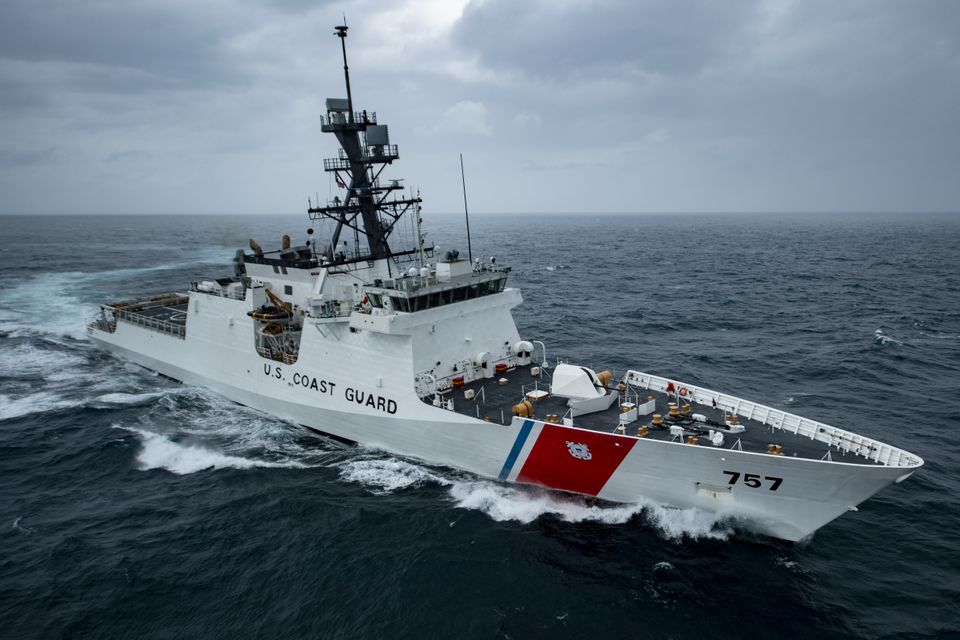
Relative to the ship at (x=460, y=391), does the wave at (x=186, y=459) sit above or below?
below

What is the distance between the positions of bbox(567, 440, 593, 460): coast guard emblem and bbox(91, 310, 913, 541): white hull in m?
0.12

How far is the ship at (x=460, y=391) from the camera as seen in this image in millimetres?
13000

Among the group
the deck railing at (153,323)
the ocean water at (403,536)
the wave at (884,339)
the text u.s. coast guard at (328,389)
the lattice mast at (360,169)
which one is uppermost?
the lattice mast at (360,169)

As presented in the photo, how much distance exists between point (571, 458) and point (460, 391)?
420 centimetres

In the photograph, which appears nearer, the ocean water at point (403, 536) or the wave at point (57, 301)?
the ocean water at point (403, 536)

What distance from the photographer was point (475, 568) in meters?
12.6

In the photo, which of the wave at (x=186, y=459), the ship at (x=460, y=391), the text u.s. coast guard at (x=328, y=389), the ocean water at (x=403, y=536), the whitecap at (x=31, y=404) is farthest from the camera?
the whitecap at (x=31, y=404)

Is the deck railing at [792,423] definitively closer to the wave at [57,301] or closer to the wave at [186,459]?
the wave at [186,459]

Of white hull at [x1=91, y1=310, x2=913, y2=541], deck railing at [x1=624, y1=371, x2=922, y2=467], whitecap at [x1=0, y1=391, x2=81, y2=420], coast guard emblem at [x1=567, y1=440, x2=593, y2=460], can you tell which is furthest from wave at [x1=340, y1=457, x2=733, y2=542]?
whitecap at [x1=0, y1=391, x2=81, y2=420]

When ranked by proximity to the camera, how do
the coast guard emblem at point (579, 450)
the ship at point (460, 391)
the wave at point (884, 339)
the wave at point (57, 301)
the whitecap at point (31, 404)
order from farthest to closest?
the wave at point (57, 301)
the wave at point (884, 339)
the whitecap at point (31, 404)
the coast guard emblem at point (579, 450)
the ship at point (460, 391)

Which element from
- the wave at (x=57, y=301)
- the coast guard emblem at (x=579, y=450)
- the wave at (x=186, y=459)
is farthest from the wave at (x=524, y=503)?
the wave at (x=57, y=301)

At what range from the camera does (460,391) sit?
1720 centimetres

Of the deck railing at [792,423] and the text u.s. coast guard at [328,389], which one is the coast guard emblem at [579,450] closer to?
the deck railing at [792,423]

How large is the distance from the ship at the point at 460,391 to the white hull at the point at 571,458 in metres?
0.04
